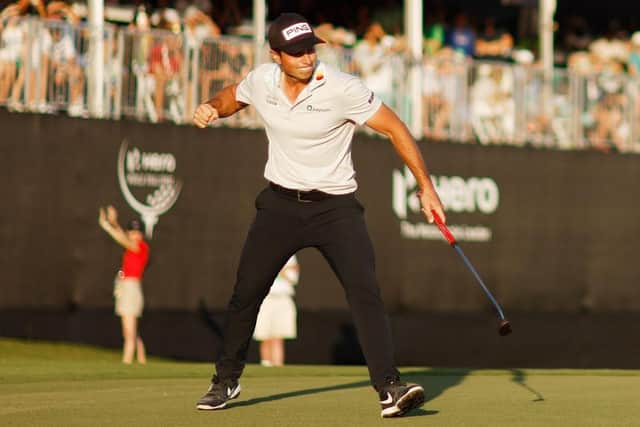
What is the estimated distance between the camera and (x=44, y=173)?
1848 centimetres

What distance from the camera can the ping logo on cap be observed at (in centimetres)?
838

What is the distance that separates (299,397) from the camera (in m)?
9.71

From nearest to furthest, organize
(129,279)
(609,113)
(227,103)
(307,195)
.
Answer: (307,195) < (227,103) < (129,279) < (609,113)

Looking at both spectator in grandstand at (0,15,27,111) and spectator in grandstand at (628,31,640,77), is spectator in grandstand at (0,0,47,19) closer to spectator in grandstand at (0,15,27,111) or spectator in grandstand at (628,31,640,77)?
spectator in grandstand at (0,15,27,111)

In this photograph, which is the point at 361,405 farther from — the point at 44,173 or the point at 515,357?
the point at 515,357

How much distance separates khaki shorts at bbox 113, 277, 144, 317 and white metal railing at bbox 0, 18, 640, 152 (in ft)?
7.86

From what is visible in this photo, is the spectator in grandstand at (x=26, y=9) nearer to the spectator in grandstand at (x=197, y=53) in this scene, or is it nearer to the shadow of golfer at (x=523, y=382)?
the spectator in grandstand at (x=197, y=53)

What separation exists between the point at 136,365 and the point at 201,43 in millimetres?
8179

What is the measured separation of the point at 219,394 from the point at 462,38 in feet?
55.9

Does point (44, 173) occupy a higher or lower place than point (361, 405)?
higher

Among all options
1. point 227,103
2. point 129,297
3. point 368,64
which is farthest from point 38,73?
point 227,103

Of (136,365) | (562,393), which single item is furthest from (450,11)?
(562,393)

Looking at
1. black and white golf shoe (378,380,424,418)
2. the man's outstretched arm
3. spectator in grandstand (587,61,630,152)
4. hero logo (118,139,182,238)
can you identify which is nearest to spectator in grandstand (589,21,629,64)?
spectator in grandstand (587,61,630,152)

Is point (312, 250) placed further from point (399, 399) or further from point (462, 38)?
point (399, 399)
